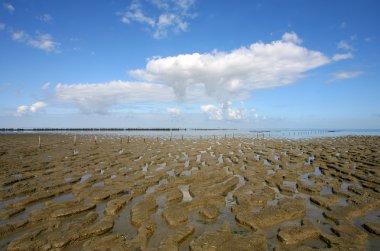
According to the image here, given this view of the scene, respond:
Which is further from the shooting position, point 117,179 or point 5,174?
point 5,174

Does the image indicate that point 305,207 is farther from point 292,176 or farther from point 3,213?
point 3,213

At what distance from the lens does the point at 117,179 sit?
15.0 metres

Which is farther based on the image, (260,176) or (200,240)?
(260,176)

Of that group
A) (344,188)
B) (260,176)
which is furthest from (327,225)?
(260,176)

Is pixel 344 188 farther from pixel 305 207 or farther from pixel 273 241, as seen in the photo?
pixel 273 241

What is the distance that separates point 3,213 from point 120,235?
4838mm

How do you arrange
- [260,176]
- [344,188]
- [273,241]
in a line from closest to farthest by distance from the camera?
[273,241] → [344,188] → [260,176]

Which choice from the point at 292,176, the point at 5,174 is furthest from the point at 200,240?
the point at 5,174

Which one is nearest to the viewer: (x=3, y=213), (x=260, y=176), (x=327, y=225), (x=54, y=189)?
(x=327, y=225)

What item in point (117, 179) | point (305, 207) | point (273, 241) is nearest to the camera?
point (273, 241)

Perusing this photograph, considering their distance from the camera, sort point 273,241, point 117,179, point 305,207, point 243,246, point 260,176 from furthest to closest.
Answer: point 260,176 → point 117,179 → point 305,207 → point 273,241 → point 243,246

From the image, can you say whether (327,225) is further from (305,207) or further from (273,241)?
(273,241)

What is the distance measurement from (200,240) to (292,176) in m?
10.9

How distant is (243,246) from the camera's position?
6871mm
